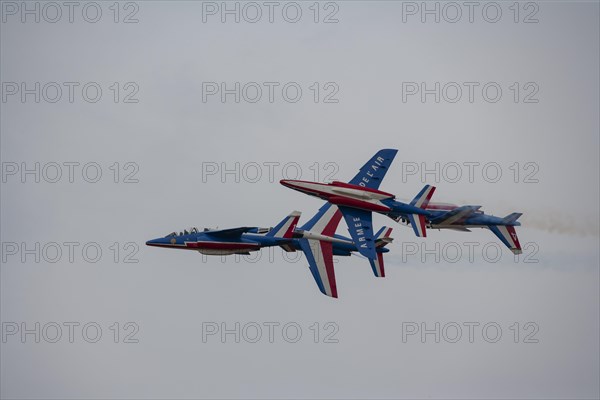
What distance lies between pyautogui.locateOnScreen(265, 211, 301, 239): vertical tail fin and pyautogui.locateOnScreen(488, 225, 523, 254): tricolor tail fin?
1100 centimetres

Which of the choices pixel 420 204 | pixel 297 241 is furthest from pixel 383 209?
pixel 297 241

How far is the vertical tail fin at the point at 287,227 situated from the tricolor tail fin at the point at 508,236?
11005mm

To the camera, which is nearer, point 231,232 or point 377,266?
point 231,232

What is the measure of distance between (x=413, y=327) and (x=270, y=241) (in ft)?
44.8

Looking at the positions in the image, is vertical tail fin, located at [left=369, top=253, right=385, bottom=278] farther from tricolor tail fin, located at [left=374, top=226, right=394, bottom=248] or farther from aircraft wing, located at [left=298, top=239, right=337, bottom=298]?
aircraft wing, located at [left=298, top=239, right=337, bottom=298]

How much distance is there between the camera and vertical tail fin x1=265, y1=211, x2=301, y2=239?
70.5 meters

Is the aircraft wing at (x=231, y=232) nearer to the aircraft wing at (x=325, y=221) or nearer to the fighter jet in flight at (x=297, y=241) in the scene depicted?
the fighter jet in flight at (x=297, y=241)

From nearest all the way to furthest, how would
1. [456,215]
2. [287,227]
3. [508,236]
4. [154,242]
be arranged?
[287,227] < [154,242] < [456,215] < [508,236]

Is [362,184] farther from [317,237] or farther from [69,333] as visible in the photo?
[69,333]

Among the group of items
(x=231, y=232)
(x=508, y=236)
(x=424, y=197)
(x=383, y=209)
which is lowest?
(x=508, y=236)

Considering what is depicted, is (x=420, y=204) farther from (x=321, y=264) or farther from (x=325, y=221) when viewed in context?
(x=321, y=264)

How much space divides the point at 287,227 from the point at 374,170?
6120 millimetres

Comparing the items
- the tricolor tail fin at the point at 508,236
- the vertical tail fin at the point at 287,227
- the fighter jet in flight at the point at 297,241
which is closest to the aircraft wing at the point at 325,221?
the fighter jet in flight at the point at 297,241

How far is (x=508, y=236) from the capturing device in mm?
72812
